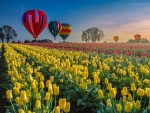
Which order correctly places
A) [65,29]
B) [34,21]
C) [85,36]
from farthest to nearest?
[85,36], [65,29], [34,21]

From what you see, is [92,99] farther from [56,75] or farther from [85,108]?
[56,75]

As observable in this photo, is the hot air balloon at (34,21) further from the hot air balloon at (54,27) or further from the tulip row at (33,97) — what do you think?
the tulip row at (33,97)

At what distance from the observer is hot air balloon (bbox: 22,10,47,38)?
2302 centimetres

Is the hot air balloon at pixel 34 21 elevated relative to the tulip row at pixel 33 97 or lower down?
elevated

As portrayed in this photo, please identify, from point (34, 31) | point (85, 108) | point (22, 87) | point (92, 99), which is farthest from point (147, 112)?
point (34, 31)

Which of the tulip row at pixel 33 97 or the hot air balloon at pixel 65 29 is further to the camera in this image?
the hot air balloon at pixel 65 29

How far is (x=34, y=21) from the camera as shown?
75.4 feet

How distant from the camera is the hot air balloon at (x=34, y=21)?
2302 cm

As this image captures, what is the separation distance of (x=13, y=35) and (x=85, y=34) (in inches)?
1191

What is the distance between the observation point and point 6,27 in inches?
3118

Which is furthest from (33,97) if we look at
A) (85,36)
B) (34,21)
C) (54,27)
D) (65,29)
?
(85,36)

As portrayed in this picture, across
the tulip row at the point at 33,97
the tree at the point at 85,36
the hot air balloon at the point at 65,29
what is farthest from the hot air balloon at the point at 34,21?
the tree at the point at 85,36

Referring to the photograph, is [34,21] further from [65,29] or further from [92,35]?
[92,35]

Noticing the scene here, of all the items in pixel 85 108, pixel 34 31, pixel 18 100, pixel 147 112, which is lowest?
pixel 85 108
